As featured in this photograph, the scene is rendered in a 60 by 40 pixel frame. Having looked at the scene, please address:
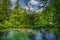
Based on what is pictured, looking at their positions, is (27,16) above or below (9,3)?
below

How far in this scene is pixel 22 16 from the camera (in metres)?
32.2

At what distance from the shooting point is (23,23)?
32.7 metres

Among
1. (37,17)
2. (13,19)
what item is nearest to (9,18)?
(13,19)

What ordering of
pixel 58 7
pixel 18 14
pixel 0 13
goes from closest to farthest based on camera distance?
1. pixel 58 7
2. pixel 0 13
3. pixel 18 14

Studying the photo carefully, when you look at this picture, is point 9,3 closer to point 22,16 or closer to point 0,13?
point 22,16

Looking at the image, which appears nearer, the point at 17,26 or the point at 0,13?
the point at 0,13

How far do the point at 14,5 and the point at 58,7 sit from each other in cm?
2699

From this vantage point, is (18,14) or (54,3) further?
(18,14)

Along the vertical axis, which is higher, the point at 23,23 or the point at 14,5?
the point at 14,5

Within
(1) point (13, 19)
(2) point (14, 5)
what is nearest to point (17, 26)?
(1) point (13, 19)

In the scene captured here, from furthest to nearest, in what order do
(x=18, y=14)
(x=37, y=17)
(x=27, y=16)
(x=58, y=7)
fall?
(x=37, y=17), (x=27, y=16), (x=18, y=14), (x=58, y=7)

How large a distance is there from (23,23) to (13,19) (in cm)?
181

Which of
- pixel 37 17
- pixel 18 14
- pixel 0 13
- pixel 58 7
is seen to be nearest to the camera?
pixel 58 7

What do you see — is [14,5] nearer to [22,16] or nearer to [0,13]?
[22,16]
